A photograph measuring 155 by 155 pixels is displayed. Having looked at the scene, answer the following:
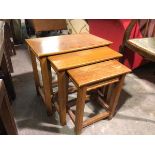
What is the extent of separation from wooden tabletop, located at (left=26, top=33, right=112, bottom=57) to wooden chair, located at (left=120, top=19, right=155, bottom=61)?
0.30m

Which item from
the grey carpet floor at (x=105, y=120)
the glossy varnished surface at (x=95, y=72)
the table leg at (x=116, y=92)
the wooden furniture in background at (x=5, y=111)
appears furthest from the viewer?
the grey carpet floor at (x=105, y=120)

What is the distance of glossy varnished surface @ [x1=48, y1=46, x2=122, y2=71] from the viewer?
0.91 meters

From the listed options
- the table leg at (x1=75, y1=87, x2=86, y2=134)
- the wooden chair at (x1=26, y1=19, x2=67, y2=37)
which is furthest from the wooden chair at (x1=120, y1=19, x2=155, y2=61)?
the wooden chair at (x1=26, y1=19, x2=67, y2=37)

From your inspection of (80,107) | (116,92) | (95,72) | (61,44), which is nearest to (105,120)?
(116,92)

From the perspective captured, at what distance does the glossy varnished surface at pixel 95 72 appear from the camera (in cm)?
83

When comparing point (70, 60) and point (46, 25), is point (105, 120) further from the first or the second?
point (46, 25)

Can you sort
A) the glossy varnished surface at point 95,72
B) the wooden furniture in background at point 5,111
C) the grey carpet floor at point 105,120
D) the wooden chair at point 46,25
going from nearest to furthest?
1. the wooden furniture in background at point 5,111
2. the glossy varnished surface at point 95,72
3. the grey carpet floor at point 105,120
4. the wooden chair at point 46,25

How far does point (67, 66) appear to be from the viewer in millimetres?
891

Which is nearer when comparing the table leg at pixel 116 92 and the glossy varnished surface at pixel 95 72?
the glossy varnished surface at pixel 95 72

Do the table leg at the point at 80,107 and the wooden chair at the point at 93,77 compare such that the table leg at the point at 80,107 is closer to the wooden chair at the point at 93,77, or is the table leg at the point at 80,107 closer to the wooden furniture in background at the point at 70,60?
the wooden chair at the point at 93,77

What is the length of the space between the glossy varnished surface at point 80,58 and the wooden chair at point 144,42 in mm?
324

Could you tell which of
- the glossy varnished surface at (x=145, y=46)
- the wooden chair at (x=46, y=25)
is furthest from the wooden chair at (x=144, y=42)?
the wooden chair at (x=46, y=25)

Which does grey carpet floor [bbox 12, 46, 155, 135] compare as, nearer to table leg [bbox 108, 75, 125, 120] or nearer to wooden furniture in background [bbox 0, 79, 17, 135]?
table leg [bbox 108, 75, 125, 120]

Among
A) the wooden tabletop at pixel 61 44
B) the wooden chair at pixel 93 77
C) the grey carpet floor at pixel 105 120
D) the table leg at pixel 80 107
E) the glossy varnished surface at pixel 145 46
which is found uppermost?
the wooden tabletop at pixel 61 44
